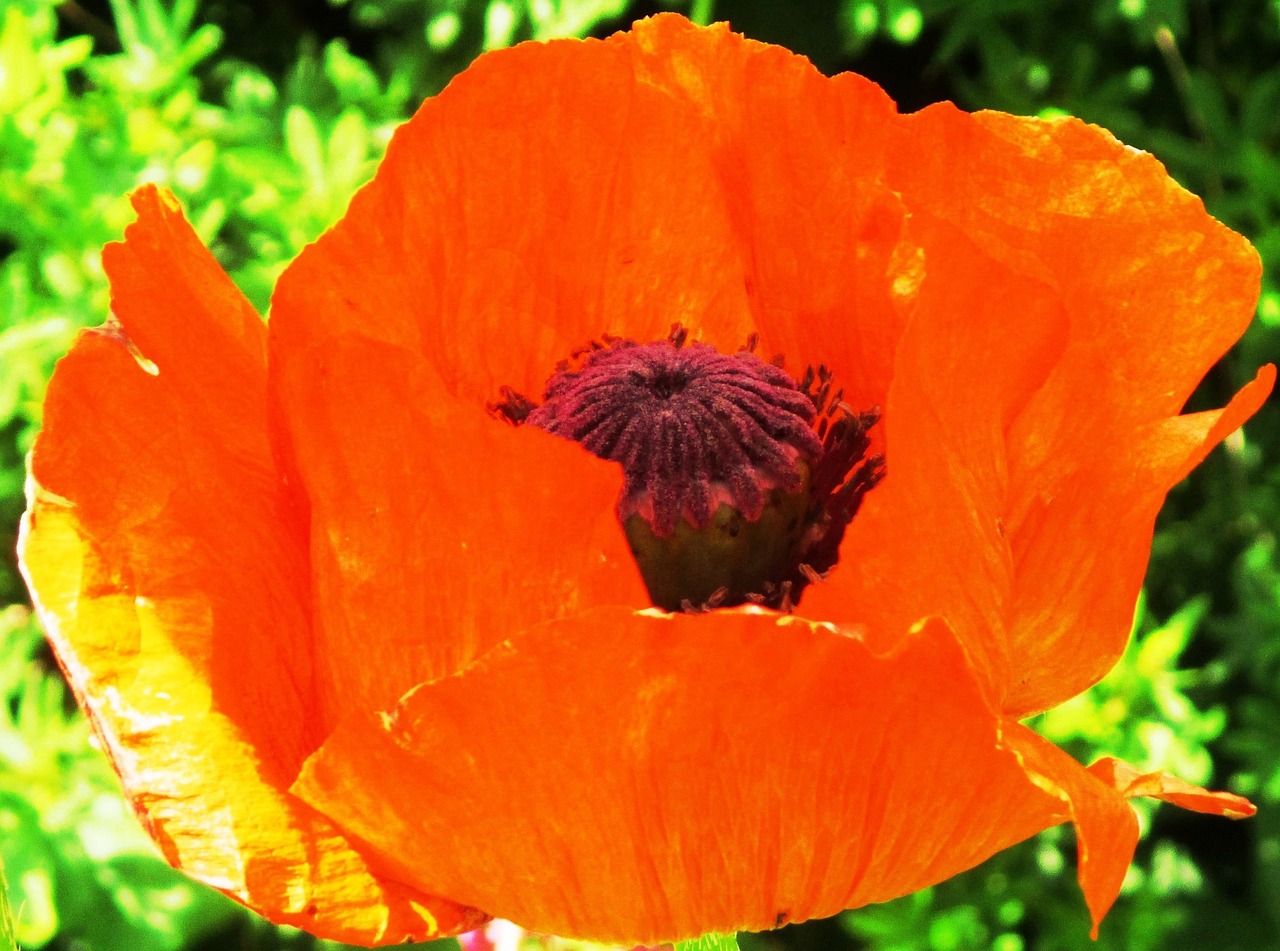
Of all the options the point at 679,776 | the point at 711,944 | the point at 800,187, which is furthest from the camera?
the point at 800,187

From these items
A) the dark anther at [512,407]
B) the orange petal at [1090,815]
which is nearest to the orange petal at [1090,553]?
the orange petal at [1090,815]

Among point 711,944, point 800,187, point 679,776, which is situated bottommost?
point 711,944

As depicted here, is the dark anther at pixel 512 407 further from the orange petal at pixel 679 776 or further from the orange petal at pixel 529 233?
the orange petal at pixel 679 776

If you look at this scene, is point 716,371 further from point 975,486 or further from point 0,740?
point 0,740

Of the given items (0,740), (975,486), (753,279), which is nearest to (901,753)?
(975,486)

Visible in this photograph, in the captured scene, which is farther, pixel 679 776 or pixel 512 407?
pixel 512 407

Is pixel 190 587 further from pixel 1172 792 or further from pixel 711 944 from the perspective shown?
pixel 1172 792

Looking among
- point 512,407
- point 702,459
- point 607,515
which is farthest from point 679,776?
point 512,407
